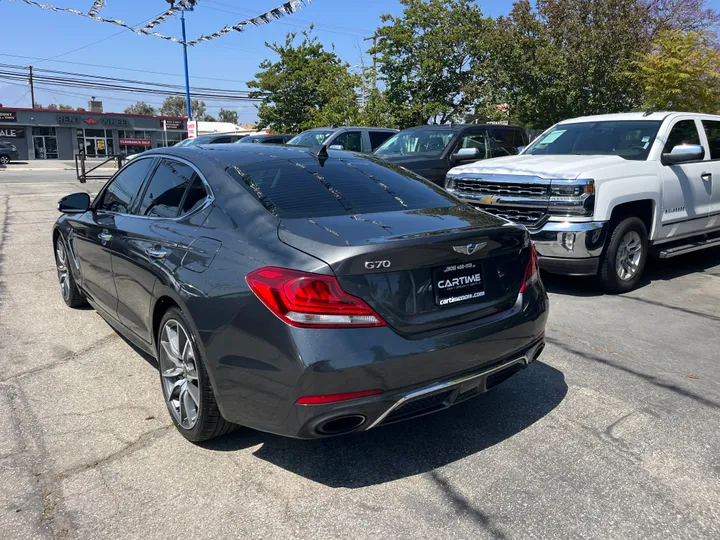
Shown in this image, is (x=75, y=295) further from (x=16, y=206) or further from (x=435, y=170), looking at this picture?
(x=16, y=206)

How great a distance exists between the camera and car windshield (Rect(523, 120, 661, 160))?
7.06 metres

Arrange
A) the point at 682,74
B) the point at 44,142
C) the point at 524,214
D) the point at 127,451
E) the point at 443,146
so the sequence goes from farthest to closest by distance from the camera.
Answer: the point at 44,142, the point at 682,74, the point at 443,146, the point at 524,214, the point at 127,451

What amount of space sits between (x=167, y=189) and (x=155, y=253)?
59 centimetres

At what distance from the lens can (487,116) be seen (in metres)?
21.9

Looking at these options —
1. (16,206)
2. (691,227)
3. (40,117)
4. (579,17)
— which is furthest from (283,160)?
(40,117)

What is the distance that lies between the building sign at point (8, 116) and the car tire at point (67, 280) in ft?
180

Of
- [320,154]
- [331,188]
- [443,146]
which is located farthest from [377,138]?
[331,188]

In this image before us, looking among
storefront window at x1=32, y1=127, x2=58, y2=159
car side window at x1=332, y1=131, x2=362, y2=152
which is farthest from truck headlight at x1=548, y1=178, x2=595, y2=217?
storefront window at x1=32, y1=127, x2=58, y2=159

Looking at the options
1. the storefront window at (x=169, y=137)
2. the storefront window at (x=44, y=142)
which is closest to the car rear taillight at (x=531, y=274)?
→ the storefront window at (x=44, y=142)

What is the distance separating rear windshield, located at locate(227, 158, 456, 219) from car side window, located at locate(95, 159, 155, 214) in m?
1.21

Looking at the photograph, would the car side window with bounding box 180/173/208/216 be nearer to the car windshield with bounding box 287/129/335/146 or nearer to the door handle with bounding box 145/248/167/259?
the door handle with bounding box 145/248/167/259

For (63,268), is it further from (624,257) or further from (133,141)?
(133,141)

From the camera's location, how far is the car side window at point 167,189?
381 centimetres

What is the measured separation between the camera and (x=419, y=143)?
10.8m
